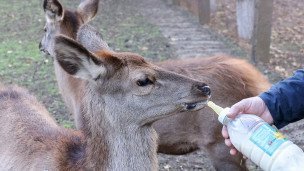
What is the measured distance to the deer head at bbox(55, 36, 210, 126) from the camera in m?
3.67

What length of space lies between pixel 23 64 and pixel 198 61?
15.2 feet

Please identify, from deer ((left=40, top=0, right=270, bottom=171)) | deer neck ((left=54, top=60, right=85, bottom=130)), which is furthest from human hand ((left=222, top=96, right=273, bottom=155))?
deer neck ((left=54, top=60, right=85, bottom=130))

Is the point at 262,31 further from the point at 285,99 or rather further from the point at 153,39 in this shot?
the point at 285,99

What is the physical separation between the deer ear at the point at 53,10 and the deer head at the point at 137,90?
2245 mm

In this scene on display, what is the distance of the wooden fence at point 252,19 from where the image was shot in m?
8.12

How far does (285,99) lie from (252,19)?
222 inches

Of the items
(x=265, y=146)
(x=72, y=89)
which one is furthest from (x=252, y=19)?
(x=265, y=146)

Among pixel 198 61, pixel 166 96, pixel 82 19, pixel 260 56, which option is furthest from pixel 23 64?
pixel 166 96

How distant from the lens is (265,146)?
9.70 feet

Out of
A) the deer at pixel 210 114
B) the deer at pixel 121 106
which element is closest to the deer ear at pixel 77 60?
the deer at pixel 121 106

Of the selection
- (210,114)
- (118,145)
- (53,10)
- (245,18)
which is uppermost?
(53,10)

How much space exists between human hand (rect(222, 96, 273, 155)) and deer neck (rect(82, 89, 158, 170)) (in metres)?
0.58

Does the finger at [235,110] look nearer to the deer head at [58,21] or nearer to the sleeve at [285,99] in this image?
the sleeve at [285,99]

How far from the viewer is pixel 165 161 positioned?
5.89 meters
